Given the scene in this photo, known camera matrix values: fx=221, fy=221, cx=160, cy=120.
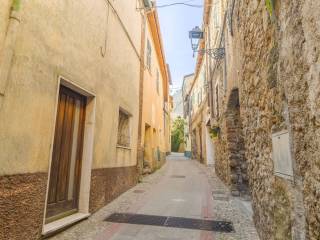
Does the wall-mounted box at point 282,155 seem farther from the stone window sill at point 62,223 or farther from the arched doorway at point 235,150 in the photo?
the arched doorway at point 235,150

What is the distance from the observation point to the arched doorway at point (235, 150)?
5945 millimetres

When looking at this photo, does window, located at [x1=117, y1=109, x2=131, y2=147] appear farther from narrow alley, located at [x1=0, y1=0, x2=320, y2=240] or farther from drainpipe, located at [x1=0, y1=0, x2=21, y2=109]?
drainpipe, located at [x1=0, y1=0, x2=21, y2=109]

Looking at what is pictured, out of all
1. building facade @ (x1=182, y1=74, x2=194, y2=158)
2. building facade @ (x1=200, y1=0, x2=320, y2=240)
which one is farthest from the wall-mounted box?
building facade @ (x1=182, y1=74, x2=194, y2=158)

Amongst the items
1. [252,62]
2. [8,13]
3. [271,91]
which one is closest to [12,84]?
[8,13]

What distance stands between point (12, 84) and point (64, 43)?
4.16ft

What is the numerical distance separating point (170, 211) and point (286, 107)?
10.9 feet

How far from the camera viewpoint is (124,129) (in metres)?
7.09

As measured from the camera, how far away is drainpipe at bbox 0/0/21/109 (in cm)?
234

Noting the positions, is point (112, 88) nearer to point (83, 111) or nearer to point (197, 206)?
point (83, 111)

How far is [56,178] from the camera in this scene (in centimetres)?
357

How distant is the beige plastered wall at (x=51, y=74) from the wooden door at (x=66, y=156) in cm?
33

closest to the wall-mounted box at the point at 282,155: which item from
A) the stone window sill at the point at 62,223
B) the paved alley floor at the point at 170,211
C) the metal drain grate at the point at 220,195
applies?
the paved alley floor at the point at 170,211

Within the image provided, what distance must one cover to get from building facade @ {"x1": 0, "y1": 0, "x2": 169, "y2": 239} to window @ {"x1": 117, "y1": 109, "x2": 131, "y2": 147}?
0.39m

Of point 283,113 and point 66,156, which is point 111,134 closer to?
point 66,156
